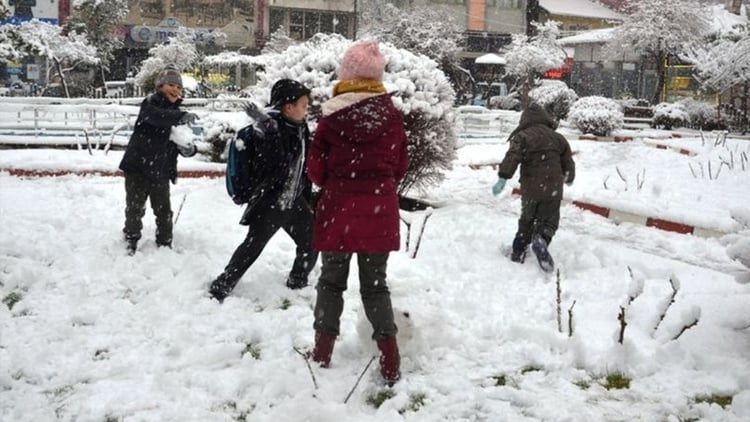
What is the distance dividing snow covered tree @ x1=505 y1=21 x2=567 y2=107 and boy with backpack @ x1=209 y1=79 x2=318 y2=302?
28602 mm

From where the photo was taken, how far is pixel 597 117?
66.5 ft

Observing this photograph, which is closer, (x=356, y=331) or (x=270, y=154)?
(x=356, y=331)

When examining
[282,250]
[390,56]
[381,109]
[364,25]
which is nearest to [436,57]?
[364,25]

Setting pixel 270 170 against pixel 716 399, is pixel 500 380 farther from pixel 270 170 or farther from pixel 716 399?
pixel 270 170

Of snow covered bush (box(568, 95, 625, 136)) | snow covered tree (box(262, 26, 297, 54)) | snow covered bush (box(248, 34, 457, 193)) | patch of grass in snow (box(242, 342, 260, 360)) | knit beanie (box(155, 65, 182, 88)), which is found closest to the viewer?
patch of grass in snow (box(242, 342, 260, 360))

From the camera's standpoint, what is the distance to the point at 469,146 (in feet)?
52.6

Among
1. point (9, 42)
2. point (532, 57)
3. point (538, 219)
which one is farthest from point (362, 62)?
point (532, 57)

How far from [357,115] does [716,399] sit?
7.84 feet

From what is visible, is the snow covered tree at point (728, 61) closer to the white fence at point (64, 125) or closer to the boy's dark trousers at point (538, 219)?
the white fence at point (64, 125)

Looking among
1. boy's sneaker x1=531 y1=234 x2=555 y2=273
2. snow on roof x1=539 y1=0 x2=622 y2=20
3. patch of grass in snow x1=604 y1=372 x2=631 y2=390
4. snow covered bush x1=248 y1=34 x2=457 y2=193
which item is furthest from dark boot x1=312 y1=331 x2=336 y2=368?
snow on roof x1=539 y1=0 x2=622 y2=20

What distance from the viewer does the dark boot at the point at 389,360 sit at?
3.52m

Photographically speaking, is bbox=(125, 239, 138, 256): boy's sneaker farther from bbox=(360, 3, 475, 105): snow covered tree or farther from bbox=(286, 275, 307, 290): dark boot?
bbox=(360, 3, 475, 105): snow covered tree

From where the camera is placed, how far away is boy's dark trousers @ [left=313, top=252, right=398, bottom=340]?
3518mm

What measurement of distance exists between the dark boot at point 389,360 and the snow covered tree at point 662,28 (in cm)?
3238
